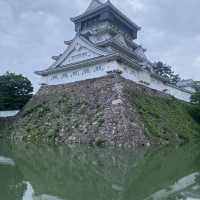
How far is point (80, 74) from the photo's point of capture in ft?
53.8

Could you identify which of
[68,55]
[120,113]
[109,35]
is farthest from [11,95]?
[120,113]

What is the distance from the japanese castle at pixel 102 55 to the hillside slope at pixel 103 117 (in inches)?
30.0

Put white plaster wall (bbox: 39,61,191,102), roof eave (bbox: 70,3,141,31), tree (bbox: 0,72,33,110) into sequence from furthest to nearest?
tree (bbox: 0,72,33,110), roof eave (bbox: 70,3,141,31), white plaster wall (bbox: 39,61,191,102)

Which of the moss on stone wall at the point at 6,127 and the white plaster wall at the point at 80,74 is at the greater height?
the white plaster wall at the point at 80,74

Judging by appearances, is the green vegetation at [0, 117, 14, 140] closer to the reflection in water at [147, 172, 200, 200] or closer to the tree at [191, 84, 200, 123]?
the reflection in water at [147, 172, 200, 200]

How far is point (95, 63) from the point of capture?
15.6m

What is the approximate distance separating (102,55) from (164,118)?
5.24 metres

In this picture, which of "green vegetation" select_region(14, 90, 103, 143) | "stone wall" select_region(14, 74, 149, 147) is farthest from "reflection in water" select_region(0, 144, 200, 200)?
"green vegetation" select_region(14, 90, 103, 143)

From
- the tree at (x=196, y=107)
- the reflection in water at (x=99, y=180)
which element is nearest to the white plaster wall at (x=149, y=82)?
the tree at (x=196, y=107)

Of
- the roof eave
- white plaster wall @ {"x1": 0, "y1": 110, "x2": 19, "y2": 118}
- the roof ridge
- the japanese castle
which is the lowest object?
white plaster wall @ {"x1": 0, "y1": 110, "x2": 19, "y2": 118}

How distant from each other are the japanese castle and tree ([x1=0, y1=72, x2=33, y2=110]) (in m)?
5.81

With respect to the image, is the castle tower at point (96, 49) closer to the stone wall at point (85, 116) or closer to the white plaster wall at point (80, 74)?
the white plaster wall at point (80, 74)

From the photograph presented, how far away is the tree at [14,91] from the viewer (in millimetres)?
22533

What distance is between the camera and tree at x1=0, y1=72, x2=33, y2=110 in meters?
22.5
